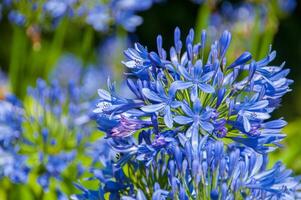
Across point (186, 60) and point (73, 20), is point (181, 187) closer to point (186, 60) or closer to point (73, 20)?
point (186, 60)

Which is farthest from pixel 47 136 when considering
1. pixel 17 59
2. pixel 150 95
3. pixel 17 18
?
pixel 150 95

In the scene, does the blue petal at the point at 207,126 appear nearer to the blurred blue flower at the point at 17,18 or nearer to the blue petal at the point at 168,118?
the blue petal at the point at 168,118

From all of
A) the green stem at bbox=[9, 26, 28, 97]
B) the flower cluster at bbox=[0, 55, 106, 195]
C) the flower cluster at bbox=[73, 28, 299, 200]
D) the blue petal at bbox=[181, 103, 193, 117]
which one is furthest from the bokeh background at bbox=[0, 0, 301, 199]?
the blue petal at bbox=[181, 103, 193, 117]

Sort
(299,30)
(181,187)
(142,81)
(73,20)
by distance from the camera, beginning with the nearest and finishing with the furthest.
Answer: (181,187), (142,81), (73,20), (299,30)

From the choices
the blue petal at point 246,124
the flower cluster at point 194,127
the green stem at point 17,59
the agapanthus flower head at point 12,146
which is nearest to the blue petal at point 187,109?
the flower cluster at point 194,127

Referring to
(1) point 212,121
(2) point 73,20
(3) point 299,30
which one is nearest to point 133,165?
(1) point 212,121

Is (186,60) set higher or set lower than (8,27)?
lower

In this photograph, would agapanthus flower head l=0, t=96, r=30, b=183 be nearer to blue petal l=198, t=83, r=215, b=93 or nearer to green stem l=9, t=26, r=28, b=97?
green stem l=9, t=26, r=28, b=97

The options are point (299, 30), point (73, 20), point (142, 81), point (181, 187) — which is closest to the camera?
point (181, 187)
